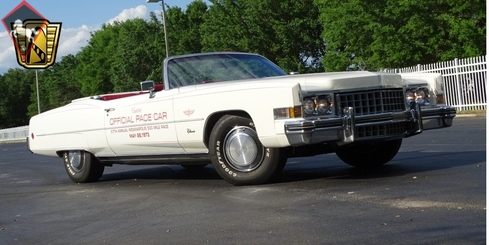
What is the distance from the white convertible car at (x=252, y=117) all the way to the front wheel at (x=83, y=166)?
127 millimetres

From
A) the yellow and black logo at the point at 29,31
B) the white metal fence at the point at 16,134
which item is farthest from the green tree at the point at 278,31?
the yellow and black logo at the point at 29,31

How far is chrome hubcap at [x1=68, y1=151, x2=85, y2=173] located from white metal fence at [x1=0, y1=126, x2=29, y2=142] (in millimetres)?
45235

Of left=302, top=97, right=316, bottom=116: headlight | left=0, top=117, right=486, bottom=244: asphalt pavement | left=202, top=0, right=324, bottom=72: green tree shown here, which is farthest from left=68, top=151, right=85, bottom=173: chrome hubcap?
left=202, top=0, right=324, bottom=72: green tree

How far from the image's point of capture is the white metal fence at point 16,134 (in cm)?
5848

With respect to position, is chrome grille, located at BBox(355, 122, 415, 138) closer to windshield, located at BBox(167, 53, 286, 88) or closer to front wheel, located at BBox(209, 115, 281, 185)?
front wheel, located at BBox(209, 115, 281, 185)

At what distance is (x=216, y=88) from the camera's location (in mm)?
8914

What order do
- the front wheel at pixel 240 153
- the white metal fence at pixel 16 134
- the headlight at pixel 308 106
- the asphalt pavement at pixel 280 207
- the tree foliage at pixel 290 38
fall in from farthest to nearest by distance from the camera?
the white metal fence at pixel 16 134, the tree foliage at pixel 290 38, the front wheel at pixel 240 153, the headlight at pixel 308 106, the asphalt pavement at pixel 280 207

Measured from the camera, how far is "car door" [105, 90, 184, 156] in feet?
31.2

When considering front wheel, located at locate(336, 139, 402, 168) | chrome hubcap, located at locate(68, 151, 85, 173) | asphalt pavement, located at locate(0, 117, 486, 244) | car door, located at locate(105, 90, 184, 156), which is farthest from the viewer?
chrome hubcap, located at locate(68, 151, 85, 173)

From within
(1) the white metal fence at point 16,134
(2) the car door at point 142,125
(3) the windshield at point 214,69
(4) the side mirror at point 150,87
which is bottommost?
(2) the car door at point 142,125

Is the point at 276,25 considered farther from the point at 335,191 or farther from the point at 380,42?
the point at 335,191

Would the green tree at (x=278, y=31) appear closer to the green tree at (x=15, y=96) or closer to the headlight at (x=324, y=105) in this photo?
the headlight at (x=324, y=105)

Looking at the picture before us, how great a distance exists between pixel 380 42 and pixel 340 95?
2867 cm

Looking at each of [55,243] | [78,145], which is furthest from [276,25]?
[55,243]
